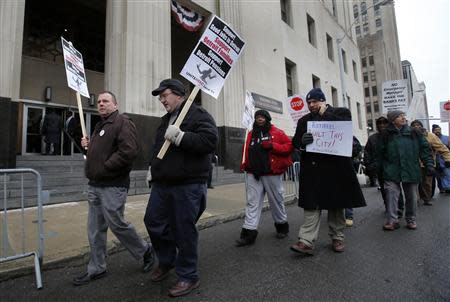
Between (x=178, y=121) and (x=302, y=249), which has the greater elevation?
(x=178, y=121)

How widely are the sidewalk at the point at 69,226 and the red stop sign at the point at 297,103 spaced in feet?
9.47

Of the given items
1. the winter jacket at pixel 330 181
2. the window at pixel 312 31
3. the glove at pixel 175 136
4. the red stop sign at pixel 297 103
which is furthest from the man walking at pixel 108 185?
the window at pixel 312 31

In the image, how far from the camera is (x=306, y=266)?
10.6 feet

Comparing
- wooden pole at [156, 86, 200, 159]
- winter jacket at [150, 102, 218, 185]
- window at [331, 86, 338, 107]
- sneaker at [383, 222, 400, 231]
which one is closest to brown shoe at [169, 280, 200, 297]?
winter jacket at [150, 102, 218, 185]

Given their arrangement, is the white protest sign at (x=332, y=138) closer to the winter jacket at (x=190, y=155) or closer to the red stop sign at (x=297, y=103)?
the winter jacket at (x=190, y=155)

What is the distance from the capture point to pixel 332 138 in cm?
358

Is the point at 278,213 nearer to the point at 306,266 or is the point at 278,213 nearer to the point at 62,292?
the point at 306,266

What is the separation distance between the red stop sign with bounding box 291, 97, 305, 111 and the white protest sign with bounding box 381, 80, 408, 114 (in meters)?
3.76

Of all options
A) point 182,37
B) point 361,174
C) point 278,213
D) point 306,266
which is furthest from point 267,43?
point 306,266

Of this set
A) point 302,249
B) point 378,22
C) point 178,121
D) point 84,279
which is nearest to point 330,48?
point 302,249

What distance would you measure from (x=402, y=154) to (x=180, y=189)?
3949mm

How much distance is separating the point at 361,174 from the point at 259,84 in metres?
6.61

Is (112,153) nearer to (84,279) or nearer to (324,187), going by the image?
(84,279)

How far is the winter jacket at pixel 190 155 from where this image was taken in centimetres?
267
